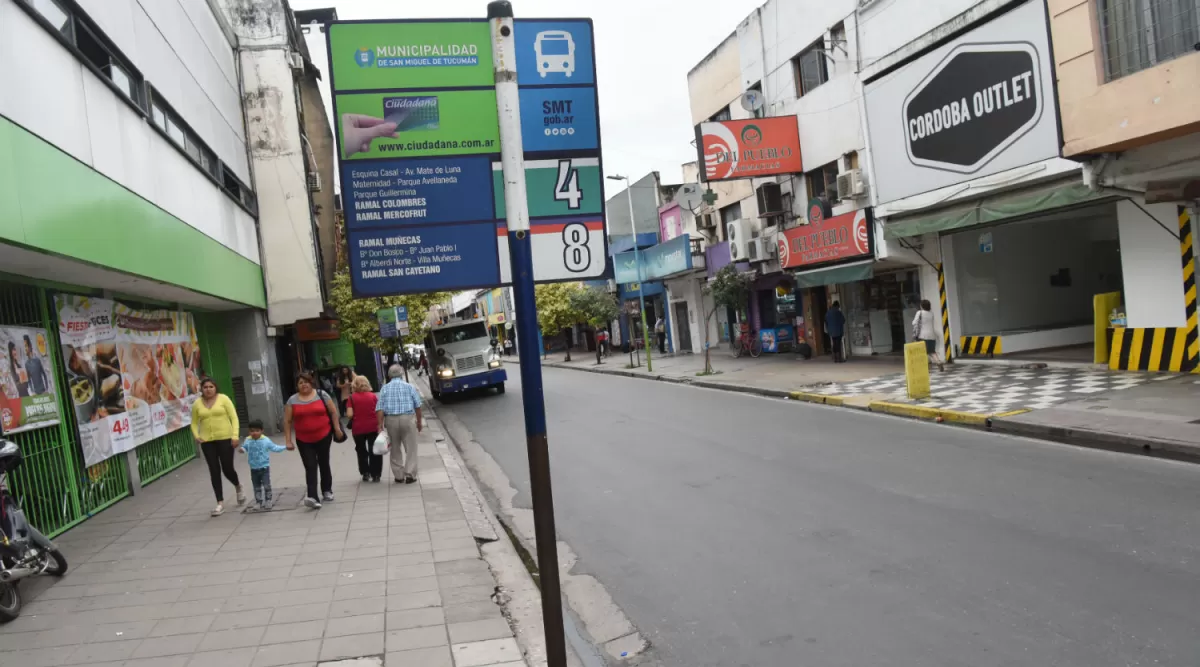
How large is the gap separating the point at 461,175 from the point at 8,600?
4.89 metres

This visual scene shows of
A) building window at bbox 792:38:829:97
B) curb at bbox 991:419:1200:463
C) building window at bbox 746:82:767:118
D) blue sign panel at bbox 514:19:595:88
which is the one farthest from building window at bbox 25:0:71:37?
building window at bbox 746:82:767:118

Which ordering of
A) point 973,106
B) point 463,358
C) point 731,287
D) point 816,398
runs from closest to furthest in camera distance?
point 973,106
point 816,398
point 463,358
point 731,287

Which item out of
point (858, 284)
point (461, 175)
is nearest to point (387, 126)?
point (461, 175)

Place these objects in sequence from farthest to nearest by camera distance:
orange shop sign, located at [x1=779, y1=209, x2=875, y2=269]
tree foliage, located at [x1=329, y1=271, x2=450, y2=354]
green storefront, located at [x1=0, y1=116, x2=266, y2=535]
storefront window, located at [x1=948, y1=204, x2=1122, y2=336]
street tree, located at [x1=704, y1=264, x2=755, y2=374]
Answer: street tree, located at [x1=704, y1=264, x2=755, y2=374] → tree foliage, located at [x1=329, y1=271, x2=450, y2=354] → orange shop sign, located at [x1=779, y1=209, x2=875, y2=269] → storefront window, located at [x1=948, y1=204, x2=1122, y2=336] → green storefront, located at [x1=0, y1=116, x2=266, y2=535]

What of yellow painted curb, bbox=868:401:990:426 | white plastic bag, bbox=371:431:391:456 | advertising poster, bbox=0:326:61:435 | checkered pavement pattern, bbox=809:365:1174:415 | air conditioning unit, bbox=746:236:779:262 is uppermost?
air conditioning unit, bbox=746:236:779:262

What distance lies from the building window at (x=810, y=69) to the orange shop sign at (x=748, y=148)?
43.4 inches

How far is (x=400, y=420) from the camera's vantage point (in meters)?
10.4

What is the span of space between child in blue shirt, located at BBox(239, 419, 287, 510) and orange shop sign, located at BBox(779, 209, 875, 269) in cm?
1462

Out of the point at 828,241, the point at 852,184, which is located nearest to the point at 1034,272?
the point at 852,184

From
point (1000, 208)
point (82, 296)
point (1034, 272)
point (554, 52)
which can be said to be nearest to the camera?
point (554, 52)

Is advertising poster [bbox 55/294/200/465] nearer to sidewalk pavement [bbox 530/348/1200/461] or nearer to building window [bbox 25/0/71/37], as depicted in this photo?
building window [bbox 25/0/71/37]

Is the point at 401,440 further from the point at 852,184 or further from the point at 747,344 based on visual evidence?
the point at 747,344

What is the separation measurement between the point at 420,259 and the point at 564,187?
0.80 m

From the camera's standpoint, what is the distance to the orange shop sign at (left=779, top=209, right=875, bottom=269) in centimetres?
1898
